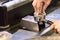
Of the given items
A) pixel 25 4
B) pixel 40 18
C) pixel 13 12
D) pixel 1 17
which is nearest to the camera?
pixel 40 18

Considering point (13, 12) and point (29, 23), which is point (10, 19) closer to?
point (13, 12)

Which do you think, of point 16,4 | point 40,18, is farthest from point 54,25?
point 16,4

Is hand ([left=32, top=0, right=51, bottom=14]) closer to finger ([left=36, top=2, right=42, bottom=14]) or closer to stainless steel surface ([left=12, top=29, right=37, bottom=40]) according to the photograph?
finger ([left=36, top=2, right=42, bottom=14])

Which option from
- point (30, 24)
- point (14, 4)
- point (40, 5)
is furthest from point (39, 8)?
point (14, 4)

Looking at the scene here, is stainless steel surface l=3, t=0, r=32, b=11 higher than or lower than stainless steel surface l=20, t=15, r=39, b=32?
higher

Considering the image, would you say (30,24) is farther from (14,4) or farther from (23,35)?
(14,4)

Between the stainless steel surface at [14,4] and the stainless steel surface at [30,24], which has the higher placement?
the stainless steel surface at [14,4]

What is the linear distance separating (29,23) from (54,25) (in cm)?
17

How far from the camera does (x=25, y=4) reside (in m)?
1.42

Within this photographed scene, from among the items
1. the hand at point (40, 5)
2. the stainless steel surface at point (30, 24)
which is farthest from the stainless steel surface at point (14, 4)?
the hand at point (40, 5)

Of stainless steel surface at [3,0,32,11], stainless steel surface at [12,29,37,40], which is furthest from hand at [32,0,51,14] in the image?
stainless steel surface at [3,0,32,11]

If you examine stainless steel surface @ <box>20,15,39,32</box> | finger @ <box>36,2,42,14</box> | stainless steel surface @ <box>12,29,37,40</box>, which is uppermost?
finger @ <box>36,2,42,14</box>

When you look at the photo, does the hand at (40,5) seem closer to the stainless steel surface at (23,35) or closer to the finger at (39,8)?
the finger at (39,8)

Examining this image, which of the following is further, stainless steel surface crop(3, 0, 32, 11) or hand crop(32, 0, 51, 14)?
stainless steel surface crop(3, 0, 32, 11)
